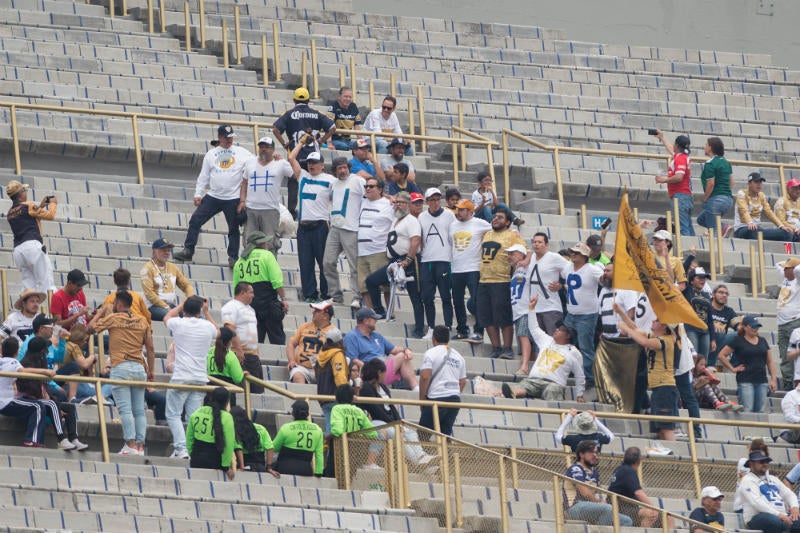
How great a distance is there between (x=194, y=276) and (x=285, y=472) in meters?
5.09

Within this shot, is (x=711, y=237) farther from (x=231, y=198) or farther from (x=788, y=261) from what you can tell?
(x=231, y=198)

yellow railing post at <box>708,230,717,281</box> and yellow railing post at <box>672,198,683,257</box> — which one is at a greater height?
yellow railing post at <box>672,198,683,257</box>

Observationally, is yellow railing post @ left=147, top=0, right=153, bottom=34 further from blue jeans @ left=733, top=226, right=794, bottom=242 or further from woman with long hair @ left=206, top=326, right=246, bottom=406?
woman with long hair @ left=206, top=326, right=246, bottom=406

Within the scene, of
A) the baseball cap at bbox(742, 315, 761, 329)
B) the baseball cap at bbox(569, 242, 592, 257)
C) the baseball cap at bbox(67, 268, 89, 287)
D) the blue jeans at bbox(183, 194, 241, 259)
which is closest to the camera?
the baseball cap at bbox(67, 268, 89, 287)

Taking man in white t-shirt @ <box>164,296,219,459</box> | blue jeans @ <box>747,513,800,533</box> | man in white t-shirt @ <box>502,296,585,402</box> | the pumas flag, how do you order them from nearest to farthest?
man in white t-shirt @ <box>164,296,219,459</box>
blue jeans @ <box>747,513,800,533</box>
the pumas flag
man in white t-shirt @ <box>502,296,585,402</box>

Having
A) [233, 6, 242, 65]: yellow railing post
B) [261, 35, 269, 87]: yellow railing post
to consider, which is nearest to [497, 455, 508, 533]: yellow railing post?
[261, 35, 269, 87]: yellow railing post

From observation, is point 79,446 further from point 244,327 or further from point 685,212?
point 685,212

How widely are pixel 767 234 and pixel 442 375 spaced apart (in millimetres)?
7668

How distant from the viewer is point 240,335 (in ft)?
68.2

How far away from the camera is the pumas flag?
70.6ft

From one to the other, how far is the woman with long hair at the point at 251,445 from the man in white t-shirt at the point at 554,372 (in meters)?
3.52

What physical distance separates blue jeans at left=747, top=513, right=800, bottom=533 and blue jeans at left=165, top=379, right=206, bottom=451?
513 centimetres

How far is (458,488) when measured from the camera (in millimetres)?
18750

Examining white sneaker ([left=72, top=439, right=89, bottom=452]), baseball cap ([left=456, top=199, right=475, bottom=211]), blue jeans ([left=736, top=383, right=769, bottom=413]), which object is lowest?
blue jeans ([left=736, top=383, right=769, bottom=413])
